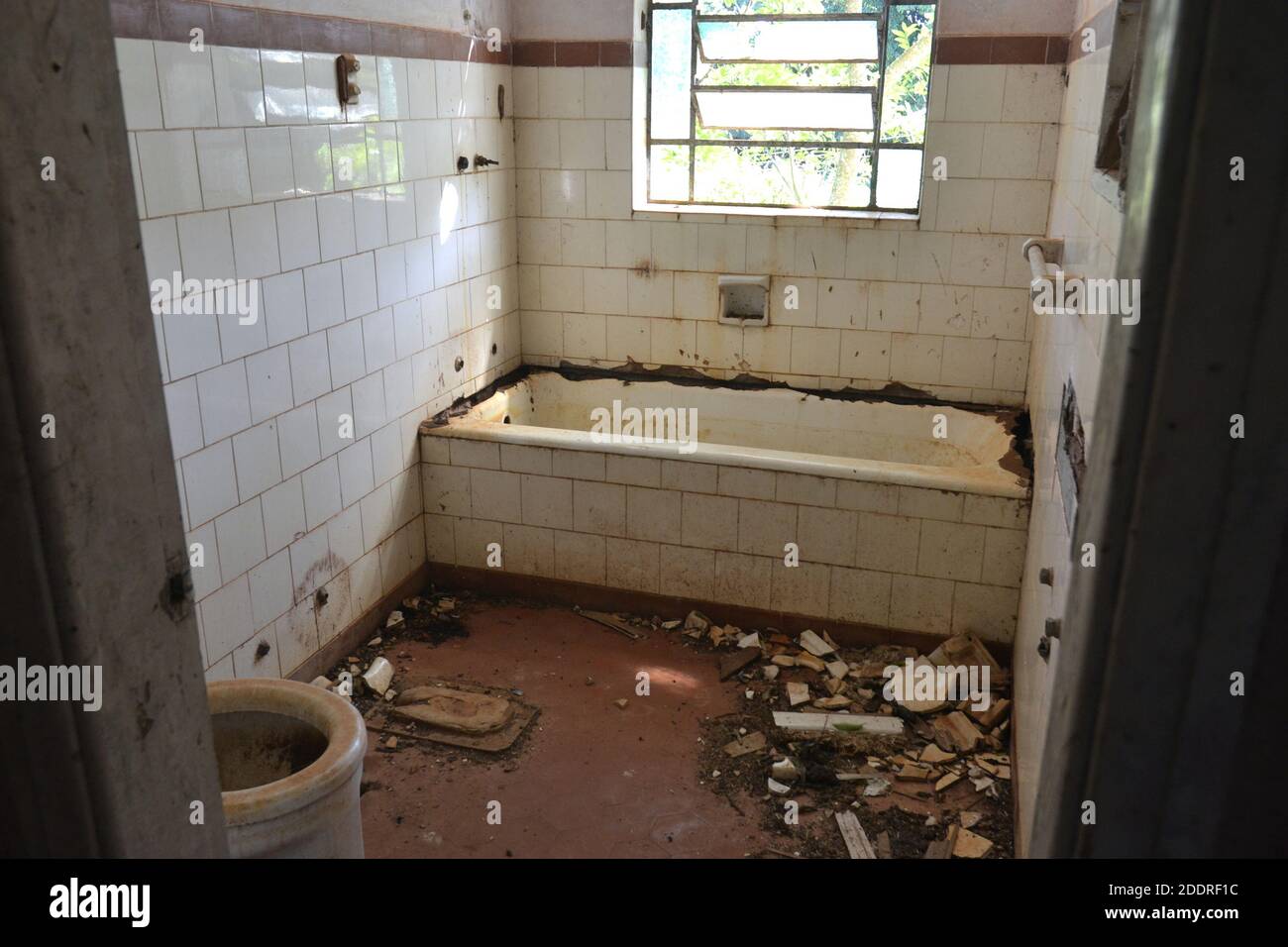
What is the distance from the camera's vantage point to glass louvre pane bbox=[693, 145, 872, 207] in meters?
4.47

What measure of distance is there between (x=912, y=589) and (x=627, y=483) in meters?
1.13

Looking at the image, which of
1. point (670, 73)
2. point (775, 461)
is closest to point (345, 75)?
point (670, 73)

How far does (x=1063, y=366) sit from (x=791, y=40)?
7.82ft

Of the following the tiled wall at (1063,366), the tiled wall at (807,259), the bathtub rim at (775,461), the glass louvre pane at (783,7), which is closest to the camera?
the tiled wall at (1063,366)

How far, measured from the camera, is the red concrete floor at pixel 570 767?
2.74 metres

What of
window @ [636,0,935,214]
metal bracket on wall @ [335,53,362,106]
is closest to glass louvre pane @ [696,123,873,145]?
window @ [636,0,935,214]

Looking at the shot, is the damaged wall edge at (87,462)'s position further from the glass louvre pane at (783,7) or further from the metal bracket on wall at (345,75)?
the glass louvre pane at (783,7)

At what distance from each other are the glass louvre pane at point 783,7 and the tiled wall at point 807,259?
46 cm

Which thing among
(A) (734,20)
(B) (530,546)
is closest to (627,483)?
(B) (530,546)

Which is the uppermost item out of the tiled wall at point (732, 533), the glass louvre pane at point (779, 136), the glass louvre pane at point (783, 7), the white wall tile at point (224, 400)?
the glass louvre pane at point (783, 7)

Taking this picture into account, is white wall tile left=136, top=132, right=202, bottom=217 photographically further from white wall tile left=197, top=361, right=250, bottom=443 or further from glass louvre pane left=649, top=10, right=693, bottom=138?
glass louvre pane left=649, top=10, right=693, bottom=138

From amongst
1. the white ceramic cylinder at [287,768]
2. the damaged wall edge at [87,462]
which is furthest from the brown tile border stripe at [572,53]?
the damaged wall edge at [87,462]

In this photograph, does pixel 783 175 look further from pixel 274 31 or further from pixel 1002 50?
pixel 274 31
